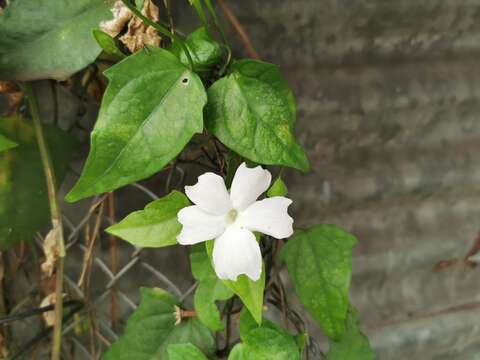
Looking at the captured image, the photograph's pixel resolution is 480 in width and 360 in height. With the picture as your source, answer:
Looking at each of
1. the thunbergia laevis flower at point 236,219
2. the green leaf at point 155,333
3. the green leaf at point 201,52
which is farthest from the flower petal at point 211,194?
the green leaf at point 155,333

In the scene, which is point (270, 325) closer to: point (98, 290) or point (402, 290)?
point (98, 290)

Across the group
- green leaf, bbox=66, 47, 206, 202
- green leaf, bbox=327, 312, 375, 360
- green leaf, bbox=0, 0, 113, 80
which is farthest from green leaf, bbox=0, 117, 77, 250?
green leaf, bbox=327, 312, 375, 360

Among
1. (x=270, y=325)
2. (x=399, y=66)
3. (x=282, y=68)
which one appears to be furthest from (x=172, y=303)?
(x=399, y=66)

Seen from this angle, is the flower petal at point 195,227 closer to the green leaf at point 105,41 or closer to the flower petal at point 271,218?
the flower petal at point 271,218

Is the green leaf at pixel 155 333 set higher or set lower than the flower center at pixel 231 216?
lower

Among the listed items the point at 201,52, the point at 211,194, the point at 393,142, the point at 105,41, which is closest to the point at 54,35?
the point at 105,41
